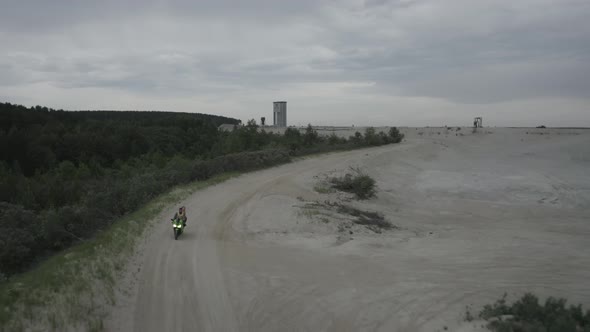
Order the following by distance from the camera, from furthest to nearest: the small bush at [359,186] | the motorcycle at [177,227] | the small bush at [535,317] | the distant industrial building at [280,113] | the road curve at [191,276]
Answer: the distant industrial building at [280,113], the small bush at [359,186], the motorcycle at [177,227], the road curve at [191,276], the small bush at [535,317]

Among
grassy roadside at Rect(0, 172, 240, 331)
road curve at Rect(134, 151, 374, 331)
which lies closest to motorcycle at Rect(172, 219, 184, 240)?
road curve at Rect(134, 151, 374, 331)

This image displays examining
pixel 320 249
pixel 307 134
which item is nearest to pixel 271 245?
pixel 320 249

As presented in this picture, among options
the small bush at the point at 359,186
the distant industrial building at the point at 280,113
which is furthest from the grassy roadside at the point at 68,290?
the distant industrial building at the point at 280,113

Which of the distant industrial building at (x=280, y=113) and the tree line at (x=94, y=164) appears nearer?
the tree line at (x=94, y=164)

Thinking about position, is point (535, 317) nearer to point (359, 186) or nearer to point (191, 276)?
point (191, 276)

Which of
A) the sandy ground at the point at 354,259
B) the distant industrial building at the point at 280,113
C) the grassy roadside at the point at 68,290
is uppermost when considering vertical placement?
the distant industrial building at the point at 280,113

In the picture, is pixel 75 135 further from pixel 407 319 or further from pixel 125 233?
pixel 407 319

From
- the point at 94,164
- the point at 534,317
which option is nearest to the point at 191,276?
the point at 534,317

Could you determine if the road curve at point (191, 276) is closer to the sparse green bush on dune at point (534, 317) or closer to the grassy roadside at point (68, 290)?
the grassy roadside at point (68, 290)
